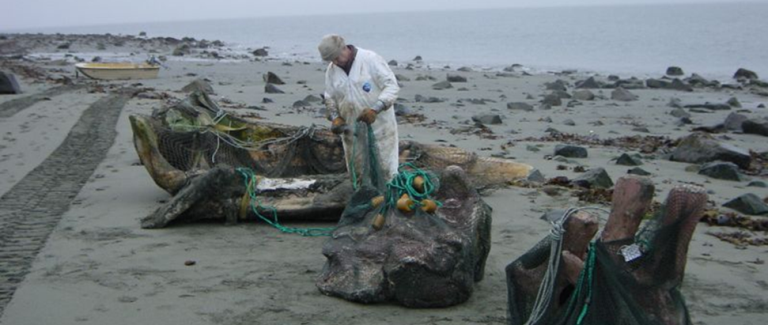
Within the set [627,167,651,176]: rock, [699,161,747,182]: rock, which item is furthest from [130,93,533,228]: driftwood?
[699,161,747,182]: rock

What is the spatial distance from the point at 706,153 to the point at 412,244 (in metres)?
6.44

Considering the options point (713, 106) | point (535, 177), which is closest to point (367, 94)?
point (535, 177)

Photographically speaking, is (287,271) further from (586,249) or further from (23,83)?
(23,83)

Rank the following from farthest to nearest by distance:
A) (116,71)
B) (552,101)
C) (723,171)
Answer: (116,71)
(552,101)
(723,171)

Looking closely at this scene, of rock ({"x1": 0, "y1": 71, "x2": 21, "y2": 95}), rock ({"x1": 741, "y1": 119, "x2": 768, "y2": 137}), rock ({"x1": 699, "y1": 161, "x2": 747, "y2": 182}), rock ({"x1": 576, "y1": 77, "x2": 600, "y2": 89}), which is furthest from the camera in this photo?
rock ({"x1": 576, "y1": 77, "x2": 600, "y2": 89})

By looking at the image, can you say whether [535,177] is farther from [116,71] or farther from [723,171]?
[116,71]

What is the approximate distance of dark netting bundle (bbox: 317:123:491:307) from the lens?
5059 mm

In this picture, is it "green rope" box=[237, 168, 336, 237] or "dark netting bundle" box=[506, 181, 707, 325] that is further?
"green rope" box=[237, 168, 336, 237]

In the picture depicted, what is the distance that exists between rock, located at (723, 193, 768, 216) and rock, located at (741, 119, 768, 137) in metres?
6.16

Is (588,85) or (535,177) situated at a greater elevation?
(535,177)

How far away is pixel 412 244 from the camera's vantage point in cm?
512

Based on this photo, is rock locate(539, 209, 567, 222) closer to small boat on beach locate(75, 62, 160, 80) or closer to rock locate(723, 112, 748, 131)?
rock locate(723, 112, 748, 131)

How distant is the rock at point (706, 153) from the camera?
1020 centimetres

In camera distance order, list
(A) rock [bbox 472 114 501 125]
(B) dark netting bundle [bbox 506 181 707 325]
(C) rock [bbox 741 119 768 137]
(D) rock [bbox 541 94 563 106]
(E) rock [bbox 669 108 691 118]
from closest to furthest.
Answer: (B) dark netting bundle [bbox 506 181 707 325], (C) rock [bbox 741 119 768 137], (A) rock [bbox 472 114 501 125], (E) rock [bbox 669 108 691 118], (D) rock [bbox 541 94 563 106]
